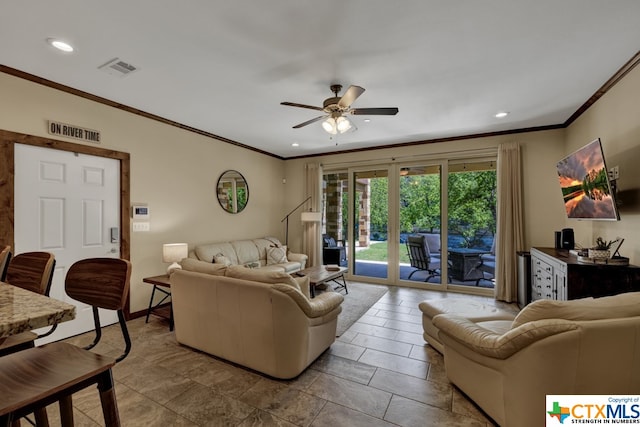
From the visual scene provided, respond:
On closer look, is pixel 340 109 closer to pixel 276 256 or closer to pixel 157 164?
pixel 157 164

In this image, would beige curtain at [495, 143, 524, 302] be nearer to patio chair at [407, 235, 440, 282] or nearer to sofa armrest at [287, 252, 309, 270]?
patio chair at [407, 235, 440, 282]

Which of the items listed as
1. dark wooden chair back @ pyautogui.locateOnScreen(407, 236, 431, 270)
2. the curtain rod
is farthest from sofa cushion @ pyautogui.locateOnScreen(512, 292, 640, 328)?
the curtain rod

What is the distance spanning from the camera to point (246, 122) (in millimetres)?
4141

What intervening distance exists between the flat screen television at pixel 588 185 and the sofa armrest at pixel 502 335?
1.82 m

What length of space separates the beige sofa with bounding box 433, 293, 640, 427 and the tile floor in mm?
404

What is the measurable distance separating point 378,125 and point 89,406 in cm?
→ 439

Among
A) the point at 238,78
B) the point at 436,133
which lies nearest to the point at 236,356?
the point at 238,78

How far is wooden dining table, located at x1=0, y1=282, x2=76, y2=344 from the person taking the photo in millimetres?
731

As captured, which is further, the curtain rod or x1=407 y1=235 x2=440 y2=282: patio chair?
x1=407 y1=235 x2=440 y2=282: patio chair

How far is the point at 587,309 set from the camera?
155 centimetres

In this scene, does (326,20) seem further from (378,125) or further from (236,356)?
(236,356)

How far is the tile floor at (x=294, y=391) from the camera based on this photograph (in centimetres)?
188

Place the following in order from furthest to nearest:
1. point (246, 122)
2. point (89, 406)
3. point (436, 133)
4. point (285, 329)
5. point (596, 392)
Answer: point (436, 133) < point (246, 122) < point (285, 329) < point (89, 406) < point (596, 392)

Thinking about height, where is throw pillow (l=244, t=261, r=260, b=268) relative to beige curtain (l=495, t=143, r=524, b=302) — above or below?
below
